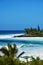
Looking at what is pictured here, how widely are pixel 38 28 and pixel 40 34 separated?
259 cm

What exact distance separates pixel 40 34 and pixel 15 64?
249ft

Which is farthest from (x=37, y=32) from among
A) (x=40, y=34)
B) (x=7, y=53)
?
(x=7, y=53)

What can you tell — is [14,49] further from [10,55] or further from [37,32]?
[37,32]

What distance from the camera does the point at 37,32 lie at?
93.1 m

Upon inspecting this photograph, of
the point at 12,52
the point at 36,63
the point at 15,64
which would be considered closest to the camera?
the point at 15,64

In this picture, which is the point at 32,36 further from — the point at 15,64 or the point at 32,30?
the point at 15,64

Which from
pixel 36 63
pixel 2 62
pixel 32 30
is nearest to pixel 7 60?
pixel 2 62

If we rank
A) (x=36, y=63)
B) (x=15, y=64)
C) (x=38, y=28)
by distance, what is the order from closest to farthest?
(x=15, y=64)
(x=36, y=63)
(x=38, y=28)

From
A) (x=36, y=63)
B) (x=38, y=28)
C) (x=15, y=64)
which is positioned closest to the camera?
(x=15, y=64)

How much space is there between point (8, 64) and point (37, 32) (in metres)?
75.6

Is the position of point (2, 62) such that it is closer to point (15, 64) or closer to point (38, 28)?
point (15, 64)

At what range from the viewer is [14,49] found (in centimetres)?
2123

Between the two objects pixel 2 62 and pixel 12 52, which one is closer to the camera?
pixel 2 62

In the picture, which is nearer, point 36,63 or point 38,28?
point 36,63
